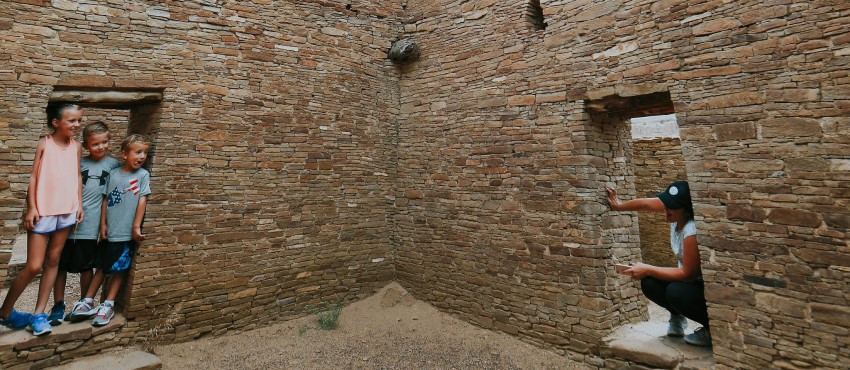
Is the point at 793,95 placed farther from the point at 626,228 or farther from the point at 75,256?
the point at 75,256

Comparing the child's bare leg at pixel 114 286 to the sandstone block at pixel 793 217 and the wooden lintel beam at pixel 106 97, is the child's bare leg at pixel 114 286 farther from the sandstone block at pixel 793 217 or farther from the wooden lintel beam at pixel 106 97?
the sandstone block at pixel 793 217

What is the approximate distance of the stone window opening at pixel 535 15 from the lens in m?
4.94

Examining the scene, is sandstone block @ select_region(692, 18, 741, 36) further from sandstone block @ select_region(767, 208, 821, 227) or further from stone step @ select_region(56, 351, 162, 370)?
stone step @ select_region(56, 351, 162, 370)

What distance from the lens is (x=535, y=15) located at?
16.5 feet

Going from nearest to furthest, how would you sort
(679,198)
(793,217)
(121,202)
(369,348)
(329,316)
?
(793,217) → (679,198) → (121,202) → (369,348) → (329,316)

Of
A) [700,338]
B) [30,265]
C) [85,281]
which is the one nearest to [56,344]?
[85,281]

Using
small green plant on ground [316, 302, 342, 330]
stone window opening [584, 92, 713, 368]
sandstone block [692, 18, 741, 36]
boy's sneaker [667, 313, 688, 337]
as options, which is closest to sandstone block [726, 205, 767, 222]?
stone window opening [584, 92, 713, 368]

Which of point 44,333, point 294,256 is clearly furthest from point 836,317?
point 44,333

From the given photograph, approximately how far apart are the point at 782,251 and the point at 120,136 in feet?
30.9

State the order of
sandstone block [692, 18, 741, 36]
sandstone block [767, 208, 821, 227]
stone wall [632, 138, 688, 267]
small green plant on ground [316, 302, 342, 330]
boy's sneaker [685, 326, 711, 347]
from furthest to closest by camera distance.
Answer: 1. stone wall [632, 138, 688, 267]
2. small green plant on ground [316, 302, 342, 330]
3. boy's sneaker [685, 326, 711, 347]
4. sandstone block [692, 18, 741, 36]
5. sandstone block [767, 208, 821, 227]

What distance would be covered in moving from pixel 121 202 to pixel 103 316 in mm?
1115

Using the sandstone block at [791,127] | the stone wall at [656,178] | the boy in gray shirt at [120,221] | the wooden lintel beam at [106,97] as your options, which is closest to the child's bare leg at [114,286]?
the boy in gray shirt at [120,221]

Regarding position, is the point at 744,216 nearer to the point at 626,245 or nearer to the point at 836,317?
the point at 836,317

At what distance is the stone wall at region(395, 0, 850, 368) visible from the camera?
124 inches
